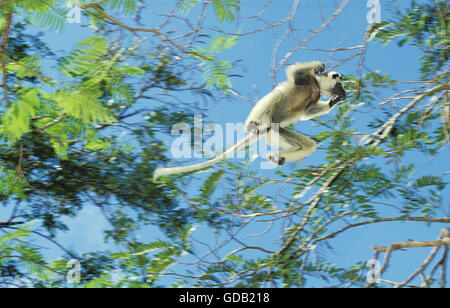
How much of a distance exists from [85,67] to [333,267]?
1.03 m

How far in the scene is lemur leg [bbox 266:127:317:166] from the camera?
1.37m

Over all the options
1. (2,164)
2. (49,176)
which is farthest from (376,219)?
(2,164)

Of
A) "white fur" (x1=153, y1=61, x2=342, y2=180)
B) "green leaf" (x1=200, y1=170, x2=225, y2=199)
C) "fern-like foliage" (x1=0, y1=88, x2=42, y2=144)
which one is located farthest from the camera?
"green leaf" (x1=200, y1=170, x2=225, y2=199)

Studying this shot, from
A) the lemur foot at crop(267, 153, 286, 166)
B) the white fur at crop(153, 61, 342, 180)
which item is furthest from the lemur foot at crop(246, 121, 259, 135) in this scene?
the lemur foot at crop(267, 153, 286, 166)

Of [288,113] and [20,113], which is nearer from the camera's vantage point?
[20,113]

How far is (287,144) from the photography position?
137 centimetres

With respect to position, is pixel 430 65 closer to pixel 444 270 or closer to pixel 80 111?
pixel 444 270

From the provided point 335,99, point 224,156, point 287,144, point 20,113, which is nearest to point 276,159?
point 287,144

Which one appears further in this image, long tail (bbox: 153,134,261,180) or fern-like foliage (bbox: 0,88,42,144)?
long tail (bbox: 153,134,261,180)

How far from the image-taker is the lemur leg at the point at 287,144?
4.48 feet

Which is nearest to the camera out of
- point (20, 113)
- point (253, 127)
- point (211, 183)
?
point (20, 113)

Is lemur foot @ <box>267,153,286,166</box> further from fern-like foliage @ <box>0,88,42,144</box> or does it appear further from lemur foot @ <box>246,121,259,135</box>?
fern-like foliage @ <box>0,88,42,144</box>

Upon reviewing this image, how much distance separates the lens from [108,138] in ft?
6.25

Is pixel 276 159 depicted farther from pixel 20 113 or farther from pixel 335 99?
pixel 20 113
